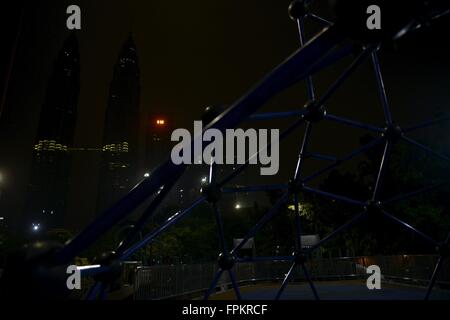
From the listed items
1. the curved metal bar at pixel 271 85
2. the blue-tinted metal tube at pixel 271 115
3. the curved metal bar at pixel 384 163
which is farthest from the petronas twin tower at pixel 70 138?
the curved metal bar at pixel 271 85

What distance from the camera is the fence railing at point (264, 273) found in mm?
11164

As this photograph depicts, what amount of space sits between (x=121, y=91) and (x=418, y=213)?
160m

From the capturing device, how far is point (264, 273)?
18375mm

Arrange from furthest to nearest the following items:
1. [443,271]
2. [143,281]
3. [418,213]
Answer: [418,213] < [443,271] < [143,281]

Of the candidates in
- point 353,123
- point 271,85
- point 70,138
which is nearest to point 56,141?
point 70,138

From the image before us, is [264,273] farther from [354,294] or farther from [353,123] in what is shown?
[353,123]

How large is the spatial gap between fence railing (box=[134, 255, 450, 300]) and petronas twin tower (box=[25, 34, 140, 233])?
108230mm

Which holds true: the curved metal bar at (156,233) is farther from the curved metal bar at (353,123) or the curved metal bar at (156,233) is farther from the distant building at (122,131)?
the distant building at (122,131)

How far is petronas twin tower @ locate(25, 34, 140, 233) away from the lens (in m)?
132

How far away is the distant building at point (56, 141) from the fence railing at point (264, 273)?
125754 mm

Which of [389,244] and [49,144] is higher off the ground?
[49,144]

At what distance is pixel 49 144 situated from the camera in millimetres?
154375
